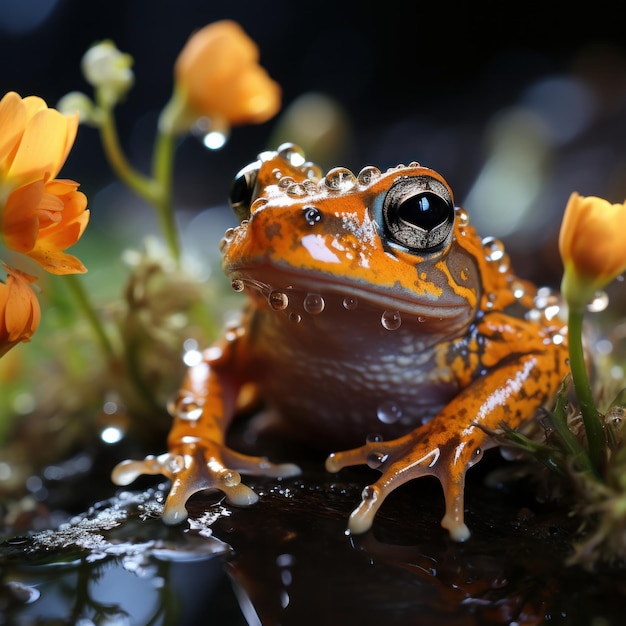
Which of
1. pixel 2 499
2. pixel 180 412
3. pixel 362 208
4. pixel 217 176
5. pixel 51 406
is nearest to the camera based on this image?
pixel 362 208

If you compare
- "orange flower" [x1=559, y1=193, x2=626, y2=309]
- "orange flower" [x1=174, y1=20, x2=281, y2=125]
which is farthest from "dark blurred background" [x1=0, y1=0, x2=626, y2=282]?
"orange flower" [x1=559, y1=193, x2=626, y2=309]

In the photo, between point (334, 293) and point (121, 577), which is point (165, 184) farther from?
point (121, 577)

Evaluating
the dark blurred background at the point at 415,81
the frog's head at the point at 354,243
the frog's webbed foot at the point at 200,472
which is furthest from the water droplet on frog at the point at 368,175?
the dark blurred background at the point at 415,81

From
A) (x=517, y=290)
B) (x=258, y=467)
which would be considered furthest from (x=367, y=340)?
(x=517, y=290)

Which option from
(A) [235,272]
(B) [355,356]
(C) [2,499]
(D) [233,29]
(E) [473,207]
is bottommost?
(C) [2,499]

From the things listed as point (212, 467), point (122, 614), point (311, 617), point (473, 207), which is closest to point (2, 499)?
point (212, 467)

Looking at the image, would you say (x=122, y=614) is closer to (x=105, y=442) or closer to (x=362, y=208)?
(x=362, y=208)

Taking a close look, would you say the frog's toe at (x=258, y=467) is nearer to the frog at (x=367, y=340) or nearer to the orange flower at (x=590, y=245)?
the frog at (x=367, y=340)
